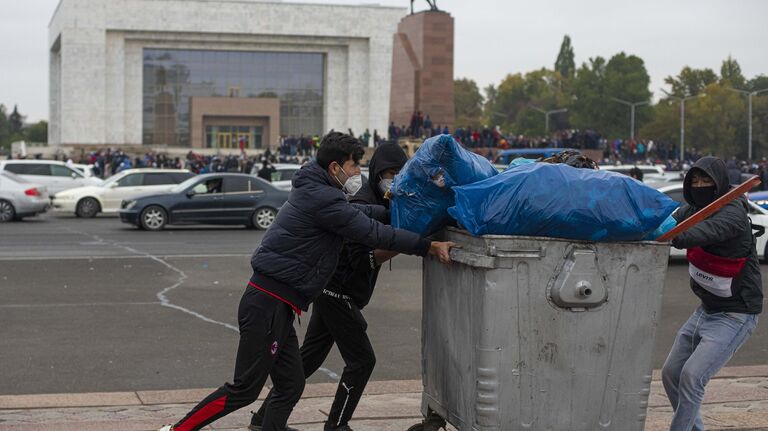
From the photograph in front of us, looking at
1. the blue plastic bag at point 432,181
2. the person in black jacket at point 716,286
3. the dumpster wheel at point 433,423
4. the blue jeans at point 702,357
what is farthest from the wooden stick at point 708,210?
the dumpster wheel at point 433,423

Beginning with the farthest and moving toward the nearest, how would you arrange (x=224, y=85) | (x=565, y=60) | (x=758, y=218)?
(x=565, y=60)
(x=224, y=85)
(x=758, y=218)

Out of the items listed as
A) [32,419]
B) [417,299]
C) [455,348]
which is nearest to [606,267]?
[455,348]

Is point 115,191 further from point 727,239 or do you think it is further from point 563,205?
point 563,205

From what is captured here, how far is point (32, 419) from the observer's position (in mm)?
6594

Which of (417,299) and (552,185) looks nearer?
(552,185)

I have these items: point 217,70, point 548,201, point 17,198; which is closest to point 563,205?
point 548,201

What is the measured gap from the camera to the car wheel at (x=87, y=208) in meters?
28.6

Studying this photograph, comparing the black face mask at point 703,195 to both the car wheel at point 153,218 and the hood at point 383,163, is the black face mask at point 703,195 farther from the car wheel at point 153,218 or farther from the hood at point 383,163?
the car wheel at point 153,218

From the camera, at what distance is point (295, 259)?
5.41 metres

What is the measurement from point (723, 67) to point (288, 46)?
169ft

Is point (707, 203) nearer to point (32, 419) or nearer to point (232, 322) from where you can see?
point (32, 419)

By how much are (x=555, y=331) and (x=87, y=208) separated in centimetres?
2521

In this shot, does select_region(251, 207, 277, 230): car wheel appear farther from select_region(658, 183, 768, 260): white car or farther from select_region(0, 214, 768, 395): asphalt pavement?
select_region(658, 183, 768, 260): white car

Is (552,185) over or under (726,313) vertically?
over
